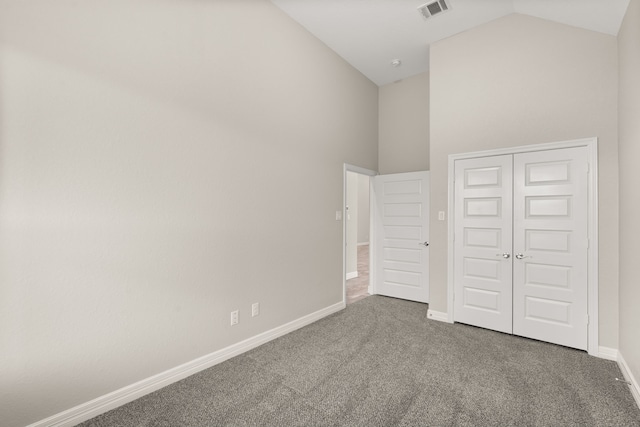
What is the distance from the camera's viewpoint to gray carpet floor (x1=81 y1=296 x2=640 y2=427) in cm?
193

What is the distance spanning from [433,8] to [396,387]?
3.78 meters

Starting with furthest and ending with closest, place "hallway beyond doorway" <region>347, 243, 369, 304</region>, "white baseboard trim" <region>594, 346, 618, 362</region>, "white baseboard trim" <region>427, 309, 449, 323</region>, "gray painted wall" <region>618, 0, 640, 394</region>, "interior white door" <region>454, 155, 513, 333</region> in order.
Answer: "hallway beyond doorway" <region>347, 243, 369, 304</region>, "white baseboard trim" <region>427, 309, 449, 323</region>, "interior white door" <region>454, 155, 513, 333</region>, "white baseboard trim" <region>594, 346, 618, 362</region>, "gray painted wall" <region>618, 0, 640, 394</region>

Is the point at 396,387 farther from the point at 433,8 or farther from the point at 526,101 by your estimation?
the point at 433,8

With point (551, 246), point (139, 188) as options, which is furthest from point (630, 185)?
point (139, 188)

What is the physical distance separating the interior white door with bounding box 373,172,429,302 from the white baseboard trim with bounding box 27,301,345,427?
214cm

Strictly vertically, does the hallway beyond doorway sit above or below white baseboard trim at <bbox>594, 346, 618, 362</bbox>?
below

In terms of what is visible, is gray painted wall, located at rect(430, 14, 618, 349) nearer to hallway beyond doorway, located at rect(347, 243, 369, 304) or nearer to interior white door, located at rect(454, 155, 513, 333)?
interior white door, located at rect(454, 155, 513, 333)

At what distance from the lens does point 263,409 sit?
2.01 meters

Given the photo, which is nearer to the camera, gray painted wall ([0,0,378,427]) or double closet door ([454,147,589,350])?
gray painted wall ([0,0,378,427])

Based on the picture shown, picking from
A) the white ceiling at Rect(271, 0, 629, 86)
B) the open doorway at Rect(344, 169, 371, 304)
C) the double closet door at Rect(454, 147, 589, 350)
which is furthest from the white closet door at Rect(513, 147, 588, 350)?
the open doorway at Rect(344, 169, 371, 304)

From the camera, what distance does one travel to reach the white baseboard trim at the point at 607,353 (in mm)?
2736

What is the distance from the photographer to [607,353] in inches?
109

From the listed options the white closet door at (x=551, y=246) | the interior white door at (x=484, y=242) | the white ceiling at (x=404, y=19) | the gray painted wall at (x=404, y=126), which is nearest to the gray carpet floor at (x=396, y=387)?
the white closet door at (x=551, y=246)

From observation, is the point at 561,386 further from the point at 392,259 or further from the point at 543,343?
the point at 392,259
